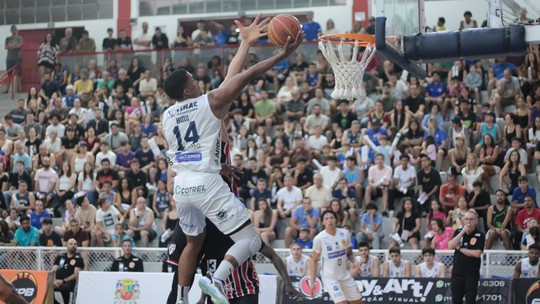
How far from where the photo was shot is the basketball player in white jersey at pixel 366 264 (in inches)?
720

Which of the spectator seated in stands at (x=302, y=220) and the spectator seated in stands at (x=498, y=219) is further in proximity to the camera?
the spectator seated in stands at (x=302, y=220)

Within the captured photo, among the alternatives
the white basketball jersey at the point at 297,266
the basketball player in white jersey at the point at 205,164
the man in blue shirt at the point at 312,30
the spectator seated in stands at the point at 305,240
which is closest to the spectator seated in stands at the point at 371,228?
the spectator seated in stands at the point at 305,240

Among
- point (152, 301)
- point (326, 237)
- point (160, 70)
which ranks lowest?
point (152, 301)

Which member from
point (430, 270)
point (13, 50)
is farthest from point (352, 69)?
point (13, 50)

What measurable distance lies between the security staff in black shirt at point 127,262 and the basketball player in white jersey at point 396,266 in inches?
194

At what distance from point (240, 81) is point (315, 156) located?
14341mm

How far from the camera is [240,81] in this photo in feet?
28.6

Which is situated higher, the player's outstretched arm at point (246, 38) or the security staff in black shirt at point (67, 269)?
the player's outstretched arm at point (246, 38)

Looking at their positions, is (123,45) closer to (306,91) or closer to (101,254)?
(306,91)

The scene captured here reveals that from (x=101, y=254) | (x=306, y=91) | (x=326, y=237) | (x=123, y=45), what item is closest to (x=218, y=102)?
(x=326, y=237)

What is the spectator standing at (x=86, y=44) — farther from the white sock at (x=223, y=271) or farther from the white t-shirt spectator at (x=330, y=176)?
the white sock at (x=223, y=271)

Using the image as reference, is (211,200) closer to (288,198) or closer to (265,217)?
(265,217)

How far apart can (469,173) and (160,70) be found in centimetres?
1152

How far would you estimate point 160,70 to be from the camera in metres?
Result: 28.7
